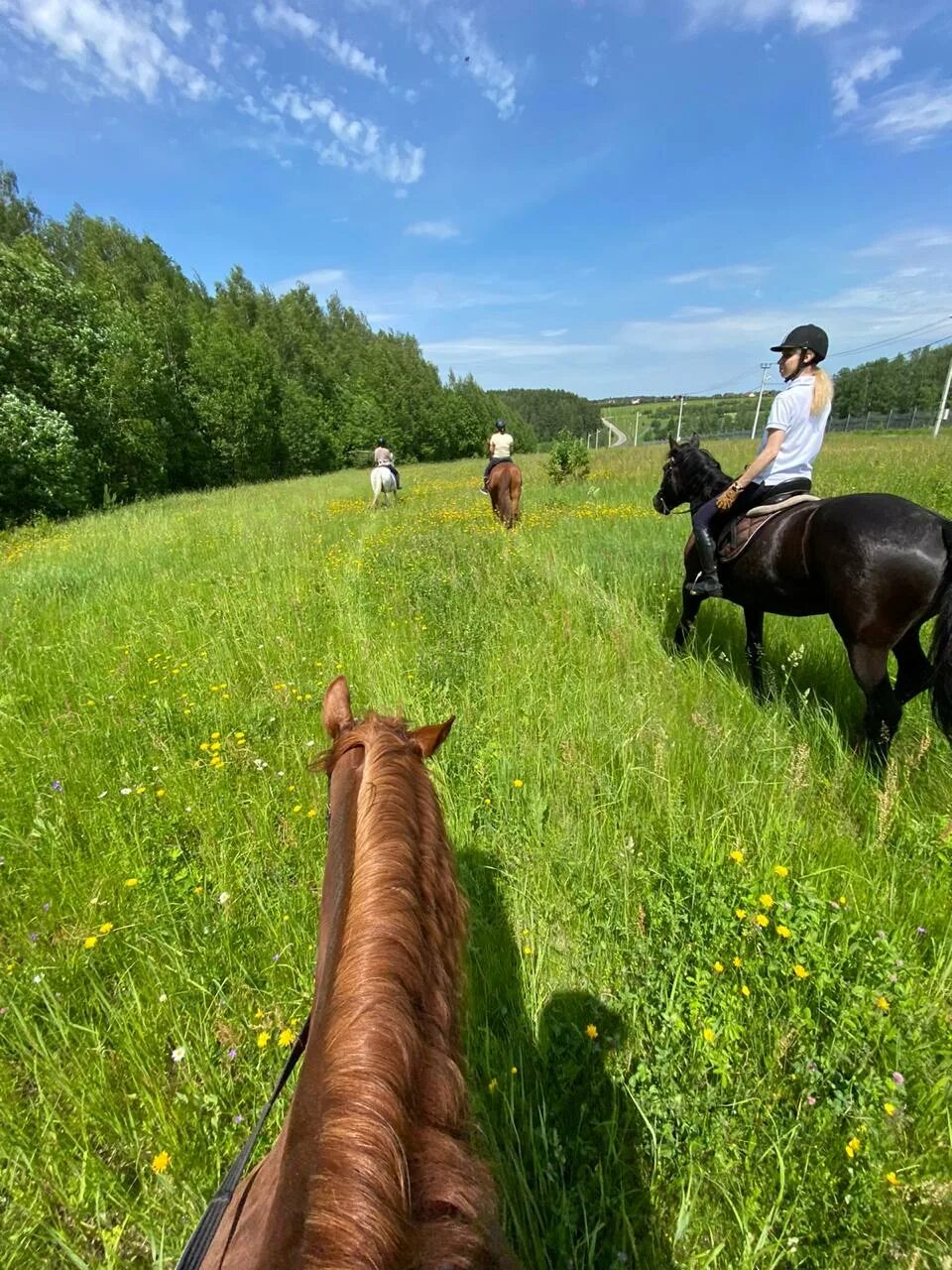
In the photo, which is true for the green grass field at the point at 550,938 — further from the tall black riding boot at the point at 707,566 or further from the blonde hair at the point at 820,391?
the blonde hair at the point at 820,391

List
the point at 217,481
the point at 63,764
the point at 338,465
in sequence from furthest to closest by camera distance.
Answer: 1. the point at 338,465
2. the point at 217,481
3. the point at 63,764

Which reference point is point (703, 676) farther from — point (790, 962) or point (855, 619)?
point (790, 962)

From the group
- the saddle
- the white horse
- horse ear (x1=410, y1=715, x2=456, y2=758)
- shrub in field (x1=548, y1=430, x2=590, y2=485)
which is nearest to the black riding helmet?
the saddle

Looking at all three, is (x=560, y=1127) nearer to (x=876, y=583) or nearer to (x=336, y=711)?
(x=336, y=711)

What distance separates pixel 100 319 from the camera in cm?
1972

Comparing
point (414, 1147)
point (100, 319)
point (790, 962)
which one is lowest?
point (790, 962)

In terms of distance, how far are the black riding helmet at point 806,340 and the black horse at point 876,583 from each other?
40.4 inches

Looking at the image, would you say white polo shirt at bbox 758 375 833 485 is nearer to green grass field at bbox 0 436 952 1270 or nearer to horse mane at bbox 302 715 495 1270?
green grass field at bbox 0 436 952 1270

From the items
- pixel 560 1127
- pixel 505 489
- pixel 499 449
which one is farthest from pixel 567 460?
pixel 560 1127

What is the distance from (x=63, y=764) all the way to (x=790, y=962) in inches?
141

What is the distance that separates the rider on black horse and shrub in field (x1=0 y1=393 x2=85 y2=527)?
1956 cm

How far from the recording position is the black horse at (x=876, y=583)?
3.02 metres

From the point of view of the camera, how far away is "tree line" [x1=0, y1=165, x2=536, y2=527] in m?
16.7

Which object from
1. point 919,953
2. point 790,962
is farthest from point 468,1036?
point 919,953
